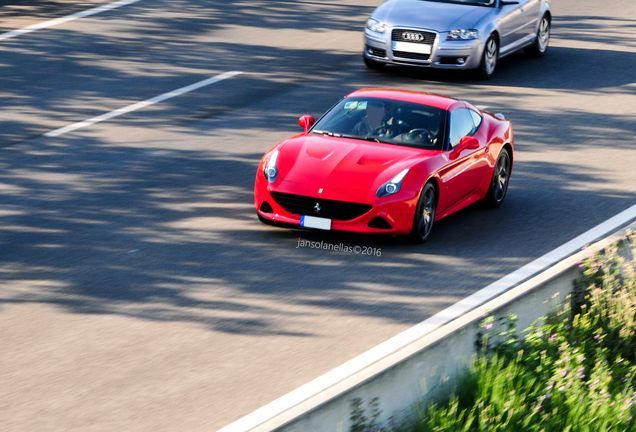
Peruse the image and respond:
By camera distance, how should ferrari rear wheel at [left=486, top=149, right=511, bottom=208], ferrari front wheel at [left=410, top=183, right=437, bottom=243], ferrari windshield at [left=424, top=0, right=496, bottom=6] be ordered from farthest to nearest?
1. ferrari windshield at [left=424, top=0, right=496, bottom=6]
2. ferrari rear wheel at [left=486, top=149, right=511, bottom=208]
3. ferrari front wheel at [left=410, top=183, right=437, bottom=243]

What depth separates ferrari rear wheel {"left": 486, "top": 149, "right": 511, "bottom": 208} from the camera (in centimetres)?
1130

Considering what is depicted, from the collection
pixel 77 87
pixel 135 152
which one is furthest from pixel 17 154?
pixel 77 87

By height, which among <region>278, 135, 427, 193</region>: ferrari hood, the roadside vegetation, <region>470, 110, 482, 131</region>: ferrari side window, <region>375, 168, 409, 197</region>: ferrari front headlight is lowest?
the roadside vegetation

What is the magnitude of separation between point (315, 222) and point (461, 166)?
1.87 m

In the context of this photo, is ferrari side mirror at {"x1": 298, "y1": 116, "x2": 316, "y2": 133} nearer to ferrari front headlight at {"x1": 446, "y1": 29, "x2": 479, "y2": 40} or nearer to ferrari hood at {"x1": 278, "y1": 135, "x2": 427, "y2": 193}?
ferrari hood at {"x1": 278, "y1": 135, "x2": 427, "y2": 193}

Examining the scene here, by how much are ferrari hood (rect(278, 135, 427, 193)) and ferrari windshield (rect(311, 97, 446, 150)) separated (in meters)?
0.21

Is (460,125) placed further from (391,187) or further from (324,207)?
(324,207)

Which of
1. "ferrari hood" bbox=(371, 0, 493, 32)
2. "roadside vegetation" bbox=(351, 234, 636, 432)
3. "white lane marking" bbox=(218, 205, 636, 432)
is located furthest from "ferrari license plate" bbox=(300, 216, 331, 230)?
"ferrari hood" bbox=(371, 0, 493, 32)

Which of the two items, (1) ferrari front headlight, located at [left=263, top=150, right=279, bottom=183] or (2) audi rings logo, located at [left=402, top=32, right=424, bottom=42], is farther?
(2) audi rings logo, located at [left=402, top=32, right=424, bottom=42]

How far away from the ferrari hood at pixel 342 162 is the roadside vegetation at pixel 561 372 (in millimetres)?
2166

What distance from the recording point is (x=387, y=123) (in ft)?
35.0

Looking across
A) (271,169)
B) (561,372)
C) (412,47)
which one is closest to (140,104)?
(412,47)

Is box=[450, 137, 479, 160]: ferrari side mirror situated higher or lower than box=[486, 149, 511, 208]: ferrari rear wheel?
higher

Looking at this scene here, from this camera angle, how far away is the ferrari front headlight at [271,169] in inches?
388
